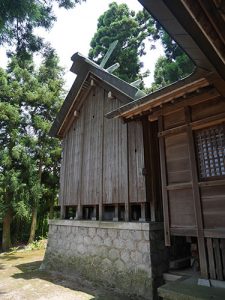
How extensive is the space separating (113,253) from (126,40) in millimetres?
15699

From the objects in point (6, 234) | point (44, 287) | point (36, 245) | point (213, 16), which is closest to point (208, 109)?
point (213, 16)

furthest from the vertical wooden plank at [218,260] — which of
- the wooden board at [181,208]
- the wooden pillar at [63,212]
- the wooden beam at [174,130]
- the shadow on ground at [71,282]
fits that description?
the wooden pillar at [63,212]

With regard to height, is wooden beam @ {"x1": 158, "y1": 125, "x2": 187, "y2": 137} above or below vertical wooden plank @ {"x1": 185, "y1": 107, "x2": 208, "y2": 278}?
above

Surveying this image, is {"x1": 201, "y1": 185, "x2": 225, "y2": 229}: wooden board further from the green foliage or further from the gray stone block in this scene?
the green foliage

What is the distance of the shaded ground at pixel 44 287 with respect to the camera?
5742mm

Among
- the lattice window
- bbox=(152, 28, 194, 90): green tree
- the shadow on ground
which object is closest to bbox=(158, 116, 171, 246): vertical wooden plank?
the lattice window

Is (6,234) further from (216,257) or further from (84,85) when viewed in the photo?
(216,257)

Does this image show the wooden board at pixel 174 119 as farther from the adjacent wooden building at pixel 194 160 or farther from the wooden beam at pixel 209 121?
the wooden beam at pixel 209 121

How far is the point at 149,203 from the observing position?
Answer: 6.39m

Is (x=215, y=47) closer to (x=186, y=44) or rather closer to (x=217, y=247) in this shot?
(x=186, y=44)

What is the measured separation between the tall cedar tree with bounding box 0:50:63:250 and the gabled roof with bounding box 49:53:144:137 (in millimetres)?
4855

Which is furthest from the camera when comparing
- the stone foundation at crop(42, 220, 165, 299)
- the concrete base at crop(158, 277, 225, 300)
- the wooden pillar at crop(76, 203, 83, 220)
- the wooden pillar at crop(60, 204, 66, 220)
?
the wooden pillar at crop(60, 204, 66, 220)

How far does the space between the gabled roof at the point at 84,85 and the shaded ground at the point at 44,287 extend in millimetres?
5102

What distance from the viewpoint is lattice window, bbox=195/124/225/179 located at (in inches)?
181
